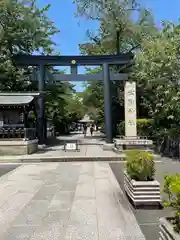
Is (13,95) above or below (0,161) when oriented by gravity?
above

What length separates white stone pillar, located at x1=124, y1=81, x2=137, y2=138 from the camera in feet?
66.4

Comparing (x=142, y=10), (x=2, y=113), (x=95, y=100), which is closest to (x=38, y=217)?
(x=2, y=113)

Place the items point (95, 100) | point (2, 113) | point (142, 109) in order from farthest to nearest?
point (95, 100)
point (142, 109)
point (2, 113)

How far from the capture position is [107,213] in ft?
20.4

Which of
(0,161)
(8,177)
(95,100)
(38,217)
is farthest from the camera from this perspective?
(95,100)

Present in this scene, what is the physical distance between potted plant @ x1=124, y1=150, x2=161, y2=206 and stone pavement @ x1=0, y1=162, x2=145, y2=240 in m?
0.37

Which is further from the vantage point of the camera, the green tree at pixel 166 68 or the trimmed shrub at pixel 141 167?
the green tree at pixel 166 68

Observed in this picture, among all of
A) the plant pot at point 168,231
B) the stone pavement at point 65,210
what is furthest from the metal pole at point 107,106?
the plant pot at point 168,231

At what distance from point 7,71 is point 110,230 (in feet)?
70.2

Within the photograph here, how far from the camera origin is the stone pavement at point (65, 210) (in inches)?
200

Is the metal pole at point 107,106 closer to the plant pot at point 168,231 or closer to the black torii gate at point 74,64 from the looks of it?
the black torii gate at point 74,64

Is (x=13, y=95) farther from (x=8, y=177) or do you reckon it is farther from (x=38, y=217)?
(x=38, y=217)

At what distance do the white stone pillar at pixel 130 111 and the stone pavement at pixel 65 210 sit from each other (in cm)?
990

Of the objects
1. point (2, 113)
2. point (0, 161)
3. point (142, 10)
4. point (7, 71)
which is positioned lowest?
point (0, 161)
